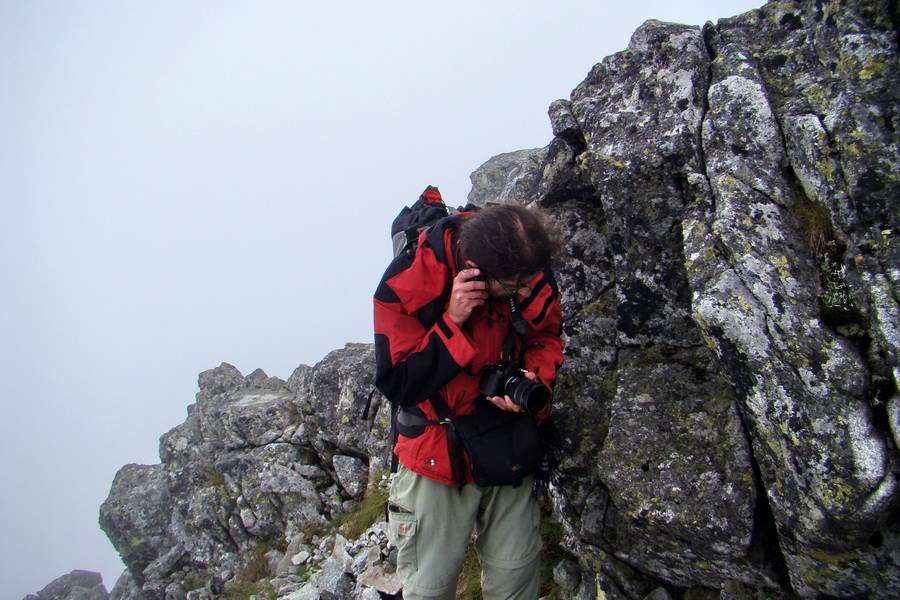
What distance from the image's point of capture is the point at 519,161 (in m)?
19.0

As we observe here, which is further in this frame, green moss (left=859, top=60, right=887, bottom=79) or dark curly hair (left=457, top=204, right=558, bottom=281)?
dark curly hair (left=457, top=204, right=558, bottom=281)

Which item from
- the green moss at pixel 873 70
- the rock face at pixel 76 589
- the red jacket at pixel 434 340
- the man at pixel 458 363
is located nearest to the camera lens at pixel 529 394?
the man at pixel 458 363

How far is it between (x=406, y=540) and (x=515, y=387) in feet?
6.06

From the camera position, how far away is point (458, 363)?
4461mm

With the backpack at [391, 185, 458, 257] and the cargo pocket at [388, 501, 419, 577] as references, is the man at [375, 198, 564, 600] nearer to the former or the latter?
the cargo pocket at [388, 501, 419, 577]

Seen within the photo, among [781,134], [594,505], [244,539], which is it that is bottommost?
[244,539]

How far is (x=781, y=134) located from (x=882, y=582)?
12.1ft

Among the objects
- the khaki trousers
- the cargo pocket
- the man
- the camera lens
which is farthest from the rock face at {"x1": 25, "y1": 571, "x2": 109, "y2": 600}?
the camera lens

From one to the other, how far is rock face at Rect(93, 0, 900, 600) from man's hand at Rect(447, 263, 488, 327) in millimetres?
1828

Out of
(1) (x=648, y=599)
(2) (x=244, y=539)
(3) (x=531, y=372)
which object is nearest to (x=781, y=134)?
(3) (x=531, y=372)

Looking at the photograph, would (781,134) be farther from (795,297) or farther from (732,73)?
(795,297)

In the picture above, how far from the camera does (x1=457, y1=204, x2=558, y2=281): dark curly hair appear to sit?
423 cm

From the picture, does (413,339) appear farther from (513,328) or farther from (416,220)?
(416,220)

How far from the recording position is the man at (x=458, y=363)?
4402 mm
